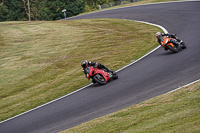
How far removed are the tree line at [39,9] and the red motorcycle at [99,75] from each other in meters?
55.3

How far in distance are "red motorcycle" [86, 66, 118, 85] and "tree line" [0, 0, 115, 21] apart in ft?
181

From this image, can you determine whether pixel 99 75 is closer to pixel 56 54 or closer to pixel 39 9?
pixel 56 54

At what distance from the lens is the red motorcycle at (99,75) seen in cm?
1460

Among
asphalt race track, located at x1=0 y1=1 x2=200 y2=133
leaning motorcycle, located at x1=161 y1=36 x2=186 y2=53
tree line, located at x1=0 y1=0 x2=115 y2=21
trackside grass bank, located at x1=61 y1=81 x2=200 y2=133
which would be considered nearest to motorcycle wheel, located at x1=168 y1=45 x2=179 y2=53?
leaning motorcycle, located at x1=161 y1=36 x2=186 y2=53

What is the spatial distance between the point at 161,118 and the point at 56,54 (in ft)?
62.7

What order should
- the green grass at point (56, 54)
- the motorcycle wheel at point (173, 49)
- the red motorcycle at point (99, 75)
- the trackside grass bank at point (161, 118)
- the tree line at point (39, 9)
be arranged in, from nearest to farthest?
the trackside grass bank at point (161, 118) → the red motorcycle at point (99, 75) → the green grass at point (56, 54) → the motorcycle wheel at point (173, 49) → the tree line at point (39, 9)

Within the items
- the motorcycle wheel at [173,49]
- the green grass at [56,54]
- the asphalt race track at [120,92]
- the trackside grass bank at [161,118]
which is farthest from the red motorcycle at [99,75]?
the trackside grass bank at [161,118]

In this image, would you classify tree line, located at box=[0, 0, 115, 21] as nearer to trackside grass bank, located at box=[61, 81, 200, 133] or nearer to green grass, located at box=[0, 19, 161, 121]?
green grass, located at box=[0, 19, 161, 121]

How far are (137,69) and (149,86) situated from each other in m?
3.74

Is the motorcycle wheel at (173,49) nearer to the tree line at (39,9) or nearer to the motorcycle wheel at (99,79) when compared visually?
the motorcycle wheel at (99,79)

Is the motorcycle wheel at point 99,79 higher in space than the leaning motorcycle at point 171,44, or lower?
lower

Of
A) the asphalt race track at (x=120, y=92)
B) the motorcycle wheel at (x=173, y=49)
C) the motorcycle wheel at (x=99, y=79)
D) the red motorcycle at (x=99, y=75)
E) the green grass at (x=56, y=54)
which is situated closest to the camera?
the asphalt race track at (x=120, y=92)

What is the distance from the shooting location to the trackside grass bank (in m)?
6.20

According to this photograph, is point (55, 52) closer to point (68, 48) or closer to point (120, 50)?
point (68, 48)
